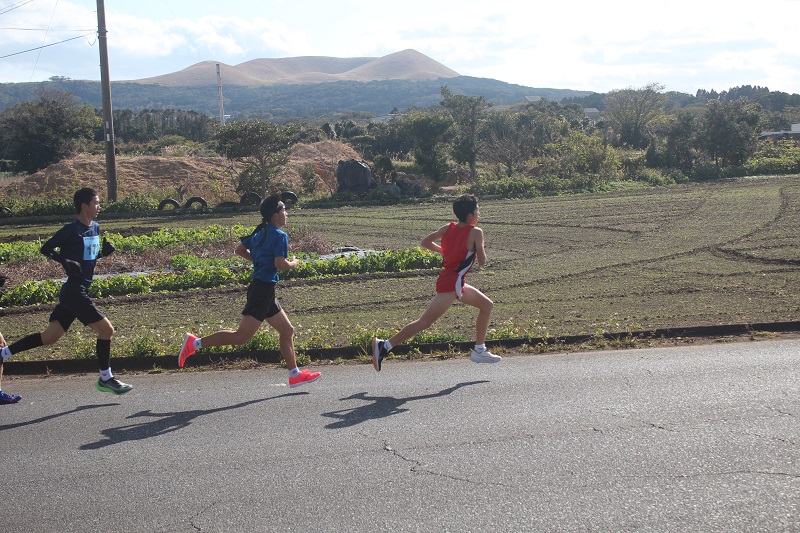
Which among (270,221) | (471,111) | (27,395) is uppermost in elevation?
(471,111)

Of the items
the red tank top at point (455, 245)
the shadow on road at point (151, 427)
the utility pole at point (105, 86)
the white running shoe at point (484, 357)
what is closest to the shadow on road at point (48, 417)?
the shadow on road at point (151, 427)

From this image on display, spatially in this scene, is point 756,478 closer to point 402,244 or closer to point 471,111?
point 402,244

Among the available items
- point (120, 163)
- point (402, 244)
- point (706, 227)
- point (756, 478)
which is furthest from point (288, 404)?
point (120, 163)

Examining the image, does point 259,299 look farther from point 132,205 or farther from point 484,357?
point 132,205

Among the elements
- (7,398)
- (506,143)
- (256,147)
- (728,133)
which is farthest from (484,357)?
(728,133)

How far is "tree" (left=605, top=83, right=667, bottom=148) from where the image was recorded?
215 ft

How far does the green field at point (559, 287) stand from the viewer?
32.5 feet

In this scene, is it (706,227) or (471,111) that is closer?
(706,227)

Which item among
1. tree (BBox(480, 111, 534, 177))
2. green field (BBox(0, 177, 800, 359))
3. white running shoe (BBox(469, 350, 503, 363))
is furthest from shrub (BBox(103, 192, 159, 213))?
white running shoe (BBox(469, 350, 503, 363))

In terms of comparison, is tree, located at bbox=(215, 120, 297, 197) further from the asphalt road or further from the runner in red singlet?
the runner in red singlet

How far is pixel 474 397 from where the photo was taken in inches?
255

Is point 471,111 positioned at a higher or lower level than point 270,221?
higher

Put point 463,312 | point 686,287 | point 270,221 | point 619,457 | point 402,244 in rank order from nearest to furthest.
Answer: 1. point 619,457
2. point 270,221
3. point 463,312
4. point 686,287
5. point 402,244

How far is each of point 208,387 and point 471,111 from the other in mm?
44200
